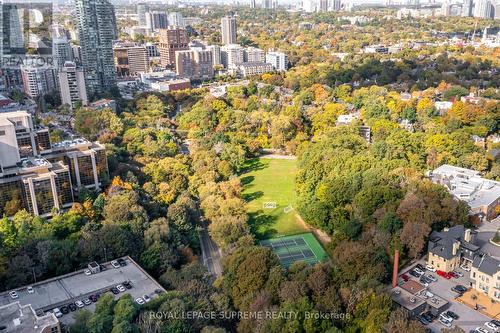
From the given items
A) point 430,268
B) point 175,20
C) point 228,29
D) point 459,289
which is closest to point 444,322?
point 459,289

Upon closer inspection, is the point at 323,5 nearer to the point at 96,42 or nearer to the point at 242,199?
the point at 96,42


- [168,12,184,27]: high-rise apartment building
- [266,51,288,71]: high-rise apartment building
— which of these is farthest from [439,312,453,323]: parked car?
[168,12,184,27]: high-rise apartment building

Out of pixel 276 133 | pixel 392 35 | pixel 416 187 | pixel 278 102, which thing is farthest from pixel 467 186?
pixel 392 35

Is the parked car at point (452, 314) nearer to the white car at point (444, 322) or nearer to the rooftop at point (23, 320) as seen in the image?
the white car at point (444, 322)

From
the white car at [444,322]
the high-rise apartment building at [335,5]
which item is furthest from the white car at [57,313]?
the high-rise apartment building at [335,5]

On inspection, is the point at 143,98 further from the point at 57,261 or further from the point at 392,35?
the point at 392,35

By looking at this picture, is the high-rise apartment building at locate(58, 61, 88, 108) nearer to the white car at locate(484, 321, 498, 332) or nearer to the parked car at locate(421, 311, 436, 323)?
the parked car at locate(421, 311, 436, 323)

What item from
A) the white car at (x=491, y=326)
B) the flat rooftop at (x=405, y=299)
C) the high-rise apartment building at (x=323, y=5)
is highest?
the high-rise apartment building at (x=323, y=5)
